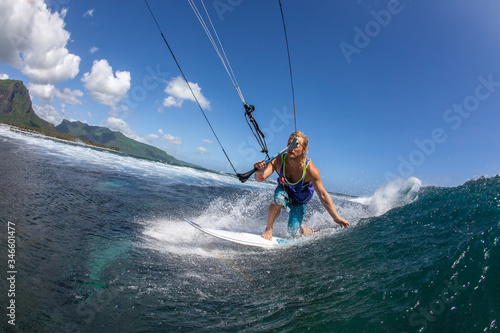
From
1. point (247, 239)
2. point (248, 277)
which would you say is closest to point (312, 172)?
point (247, 239)

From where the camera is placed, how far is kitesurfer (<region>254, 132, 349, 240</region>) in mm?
5418

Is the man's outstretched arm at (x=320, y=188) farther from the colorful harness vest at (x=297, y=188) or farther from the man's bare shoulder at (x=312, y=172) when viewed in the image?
the colorful harness vest at (x=297, y=188)

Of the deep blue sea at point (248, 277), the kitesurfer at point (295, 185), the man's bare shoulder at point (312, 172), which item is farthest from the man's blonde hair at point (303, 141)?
the deep blue sea at point (248, 277)

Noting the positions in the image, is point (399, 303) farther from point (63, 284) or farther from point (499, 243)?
point (63, 284)

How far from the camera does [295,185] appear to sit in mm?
5922

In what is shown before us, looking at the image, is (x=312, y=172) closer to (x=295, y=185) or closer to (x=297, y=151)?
(x=295, y=185)

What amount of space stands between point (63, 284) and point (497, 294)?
→ 13.8 feet

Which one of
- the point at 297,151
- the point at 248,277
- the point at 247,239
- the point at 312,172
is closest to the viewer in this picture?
the point at 248,277

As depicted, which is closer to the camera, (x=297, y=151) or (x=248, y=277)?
(x=248, y=277)

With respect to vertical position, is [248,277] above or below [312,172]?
below

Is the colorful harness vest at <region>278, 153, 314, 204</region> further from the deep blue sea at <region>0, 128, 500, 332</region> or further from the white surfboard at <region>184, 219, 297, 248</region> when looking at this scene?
the deep blue sea at <region>0, 128, 500, 332</region>

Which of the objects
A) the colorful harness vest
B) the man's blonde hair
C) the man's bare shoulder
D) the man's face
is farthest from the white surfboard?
the man's face

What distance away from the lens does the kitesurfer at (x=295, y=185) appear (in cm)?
542

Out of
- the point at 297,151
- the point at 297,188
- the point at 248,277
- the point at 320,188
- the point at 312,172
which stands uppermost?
the point at 297,151
